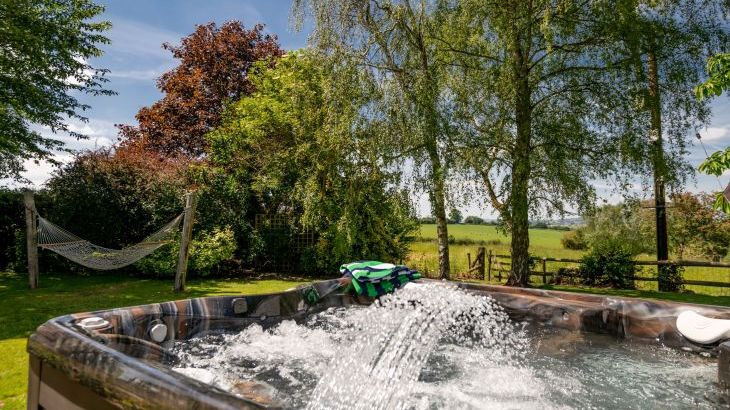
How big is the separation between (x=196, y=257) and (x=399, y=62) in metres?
5.47

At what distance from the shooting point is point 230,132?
10.8 meters

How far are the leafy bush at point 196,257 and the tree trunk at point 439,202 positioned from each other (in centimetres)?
429

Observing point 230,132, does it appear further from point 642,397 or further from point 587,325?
point 642,397

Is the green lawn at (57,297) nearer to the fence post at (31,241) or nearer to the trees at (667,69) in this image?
the fence post at (31,241)

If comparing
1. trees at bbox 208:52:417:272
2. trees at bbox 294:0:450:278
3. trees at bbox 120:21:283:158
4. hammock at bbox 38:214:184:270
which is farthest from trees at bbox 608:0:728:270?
trees at bbox 120:21:283:158

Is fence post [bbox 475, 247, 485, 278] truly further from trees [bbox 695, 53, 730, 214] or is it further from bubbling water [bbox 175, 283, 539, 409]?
bubbling water [bbox 175, 283, 539, 409]

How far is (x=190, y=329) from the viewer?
306 centimetres

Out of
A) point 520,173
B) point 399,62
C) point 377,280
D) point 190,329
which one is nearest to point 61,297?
point 190,329

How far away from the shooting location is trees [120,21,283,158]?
15664 mm

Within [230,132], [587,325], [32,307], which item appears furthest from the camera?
[230,132]

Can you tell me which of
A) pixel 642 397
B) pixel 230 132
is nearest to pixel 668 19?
pixel 642 397

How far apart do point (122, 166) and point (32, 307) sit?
15.1 feet

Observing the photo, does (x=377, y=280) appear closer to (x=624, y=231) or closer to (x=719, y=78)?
(x=719, y=78)

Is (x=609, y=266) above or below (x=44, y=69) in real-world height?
below
